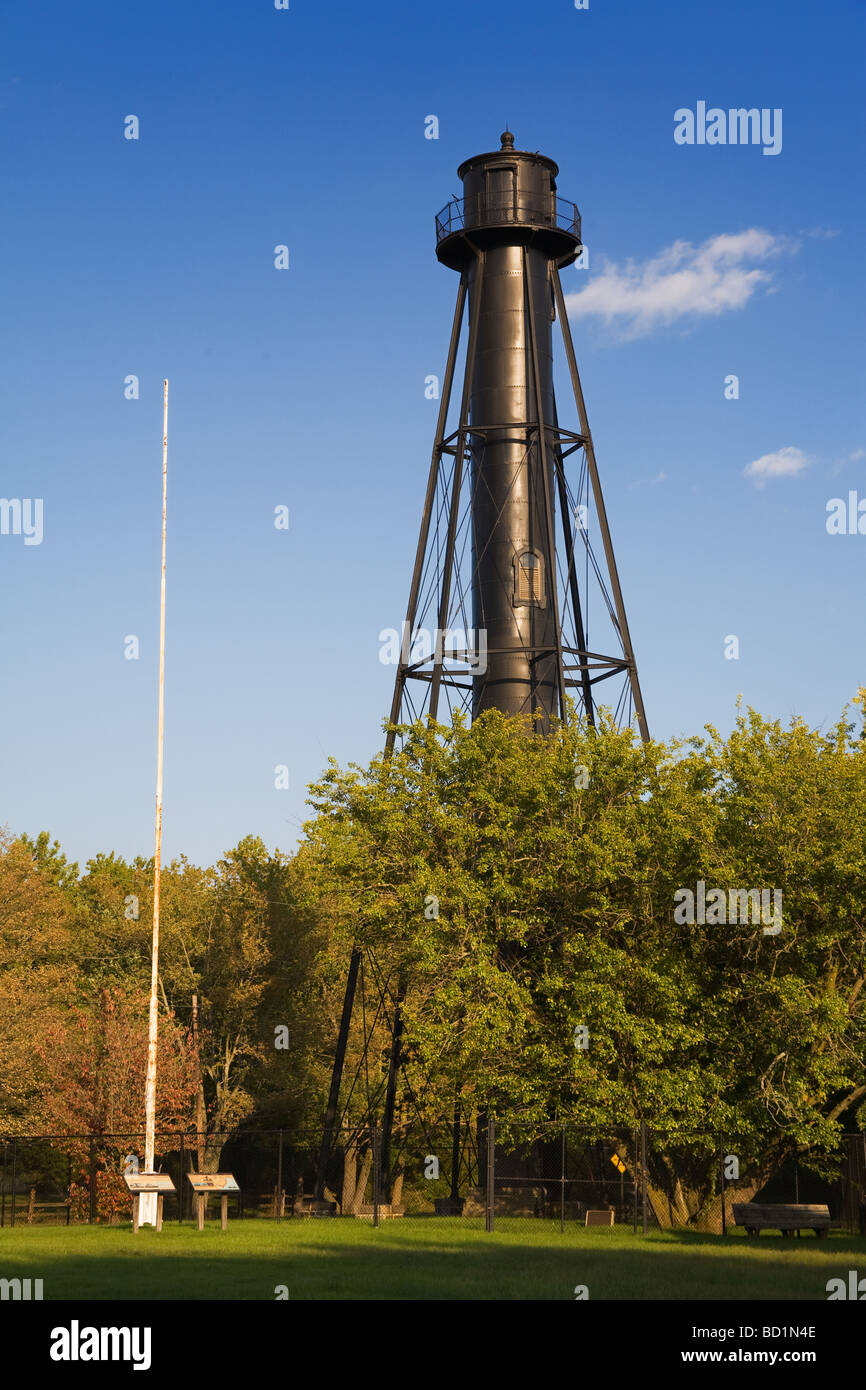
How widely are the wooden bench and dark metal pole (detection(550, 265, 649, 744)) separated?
40.1 ft

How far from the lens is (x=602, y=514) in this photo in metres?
40.7

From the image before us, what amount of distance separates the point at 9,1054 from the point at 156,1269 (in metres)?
31.8

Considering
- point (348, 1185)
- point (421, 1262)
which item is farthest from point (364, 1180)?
point (421, 1262)

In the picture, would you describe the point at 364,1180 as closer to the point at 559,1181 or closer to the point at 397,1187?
the point at 397,1187

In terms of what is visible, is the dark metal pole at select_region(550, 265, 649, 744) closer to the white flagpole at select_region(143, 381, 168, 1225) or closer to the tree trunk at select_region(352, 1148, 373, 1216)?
the white flagpole at select_region(143, 381, 168, 1225)

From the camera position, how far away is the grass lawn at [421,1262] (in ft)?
60.1

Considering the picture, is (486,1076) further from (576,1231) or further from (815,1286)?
(815,1286)

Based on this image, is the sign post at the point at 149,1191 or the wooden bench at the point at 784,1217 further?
the wooden bench at the point at 784,1217

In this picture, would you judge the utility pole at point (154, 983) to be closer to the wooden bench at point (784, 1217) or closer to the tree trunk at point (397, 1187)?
the wooden bench at point (784, 1217)

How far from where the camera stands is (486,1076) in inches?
1303

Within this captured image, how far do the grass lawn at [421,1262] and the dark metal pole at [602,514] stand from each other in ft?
45.5

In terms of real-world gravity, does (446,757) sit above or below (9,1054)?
above

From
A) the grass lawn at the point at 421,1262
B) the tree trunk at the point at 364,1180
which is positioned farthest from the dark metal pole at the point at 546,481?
the tree trunk at the point at 364,1180
